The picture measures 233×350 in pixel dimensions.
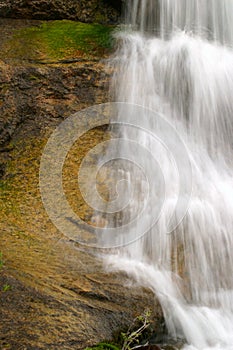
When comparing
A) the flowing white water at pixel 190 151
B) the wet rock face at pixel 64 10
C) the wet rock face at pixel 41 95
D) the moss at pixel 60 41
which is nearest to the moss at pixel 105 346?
the flowing white water at pixel 190 151

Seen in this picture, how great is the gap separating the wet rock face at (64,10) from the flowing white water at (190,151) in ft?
1.27

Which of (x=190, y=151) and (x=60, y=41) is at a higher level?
(x=60, y=41)

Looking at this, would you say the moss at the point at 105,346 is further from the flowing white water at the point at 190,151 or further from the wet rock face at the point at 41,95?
the wet rock face at the point at 41,95

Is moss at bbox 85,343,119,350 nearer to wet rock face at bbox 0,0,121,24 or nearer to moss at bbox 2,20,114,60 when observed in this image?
moss at bbox 2,20,114,60

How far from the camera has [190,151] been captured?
5.98 meters

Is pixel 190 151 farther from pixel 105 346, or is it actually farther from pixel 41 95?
pixel 105 346

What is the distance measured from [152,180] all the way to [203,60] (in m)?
2.59

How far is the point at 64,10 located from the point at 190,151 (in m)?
3.61

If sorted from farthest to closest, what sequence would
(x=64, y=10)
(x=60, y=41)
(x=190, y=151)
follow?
(x=64, y=10), (x=60, y=41), (x=190, y=151)

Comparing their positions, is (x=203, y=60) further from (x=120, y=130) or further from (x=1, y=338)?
(x=1, y=338)

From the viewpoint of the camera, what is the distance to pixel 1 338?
3146 millimetres

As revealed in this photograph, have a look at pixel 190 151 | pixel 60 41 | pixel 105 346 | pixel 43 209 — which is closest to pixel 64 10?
pixel 60 41

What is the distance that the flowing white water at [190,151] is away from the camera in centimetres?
434

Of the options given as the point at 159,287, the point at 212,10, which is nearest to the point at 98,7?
the point at 212,10
